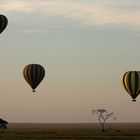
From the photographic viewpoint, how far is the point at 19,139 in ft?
Result: 235

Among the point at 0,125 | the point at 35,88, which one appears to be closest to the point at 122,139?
the point at 35,88

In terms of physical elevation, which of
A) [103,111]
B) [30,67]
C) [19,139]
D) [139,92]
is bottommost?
[19,139]

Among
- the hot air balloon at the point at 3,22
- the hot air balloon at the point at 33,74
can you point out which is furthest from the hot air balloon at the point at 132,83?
the hot air balloon at the point at 3,22

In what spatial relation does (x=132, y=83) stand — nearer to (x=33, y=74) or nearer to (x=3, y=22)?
(x=33, y=74)

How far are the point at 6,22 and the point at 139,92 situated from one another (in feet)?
65.4

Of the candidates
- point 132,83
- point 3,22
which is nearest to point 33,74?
point 3,22

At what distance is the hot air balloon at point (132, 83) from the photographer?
70.6 m

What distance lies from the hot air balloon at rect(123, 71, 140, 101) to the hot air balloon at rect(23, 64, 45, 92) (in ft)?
39.2

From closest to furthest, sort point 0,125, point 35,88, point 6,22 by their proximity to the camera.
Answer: point 6,22
point 35,88
point 0,125

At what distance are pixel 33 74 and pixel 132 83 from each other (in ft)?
46.6

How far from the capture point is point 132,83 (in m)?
71.6

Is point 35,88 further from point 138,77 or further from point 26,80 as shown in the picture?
point 138,77

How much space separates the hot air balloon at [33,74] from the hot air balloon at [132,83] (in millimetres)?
11933

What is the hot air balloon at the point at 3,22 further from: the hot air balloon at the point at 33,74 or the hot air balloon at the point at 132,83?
the hot air balloon at the point at 132,83
